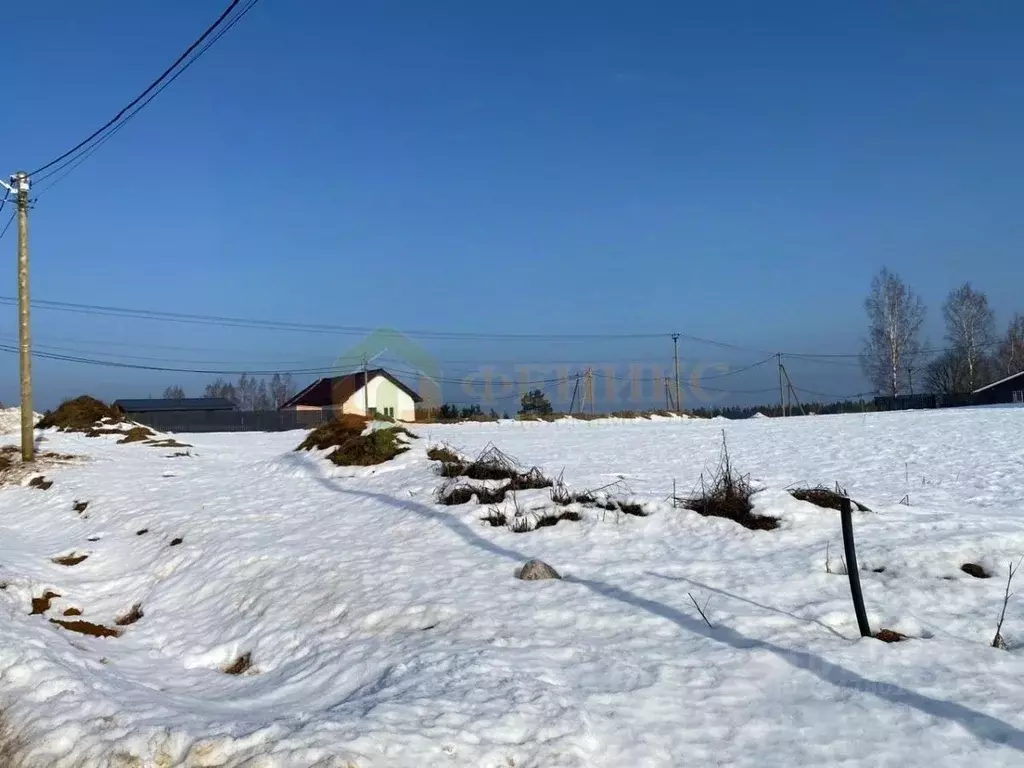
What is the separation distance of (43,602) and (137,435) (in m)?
19.4

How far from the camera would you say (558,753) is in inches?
146

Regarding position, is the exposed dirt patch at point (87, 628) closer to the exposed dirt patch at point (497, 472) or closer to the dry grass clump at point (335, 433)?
the exposed dirt patch at point (497, 472)

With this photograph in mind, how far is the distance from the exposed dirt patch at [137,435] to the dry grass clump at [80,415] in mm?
1894

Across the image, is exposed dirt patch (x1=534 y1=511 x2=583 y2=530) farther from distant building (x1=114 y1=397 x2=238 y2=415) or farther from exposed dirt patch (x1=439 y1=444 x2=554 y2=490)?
distant building (x1=114 y1=397 x2=238 y2=415)

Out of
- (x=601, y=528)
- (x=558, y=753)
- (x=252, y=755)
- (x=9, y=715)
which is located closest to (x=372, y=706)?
(x=252, y=755)

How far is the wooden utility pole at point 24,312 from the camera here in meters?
18.5

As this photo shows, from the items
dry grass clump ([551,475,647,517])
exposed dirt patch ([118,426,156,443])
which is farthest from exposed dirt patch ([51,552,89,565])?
exposed dirt patch ([118,426,156,443])

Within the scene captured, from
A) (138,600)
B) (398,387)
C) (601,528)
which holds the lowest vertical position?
(138,600)

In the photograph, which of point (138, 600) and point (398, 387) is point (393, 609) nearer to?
point (138, 600)

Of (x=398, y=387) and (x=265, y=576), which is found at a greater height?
(x=398, y=387)

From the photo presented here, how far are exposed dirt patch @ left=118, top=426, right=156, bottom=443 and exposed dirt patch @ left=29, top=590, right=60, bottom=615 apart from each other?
18.2 metres

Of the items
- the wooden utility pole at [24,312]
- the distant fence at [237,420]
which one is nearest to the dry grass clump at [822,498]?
the wooden utility pole at [24,312]

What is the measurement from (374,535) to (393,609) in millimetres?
3022

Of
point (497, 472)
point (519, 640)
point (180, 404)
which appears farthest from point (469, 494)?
point (180, 404)
